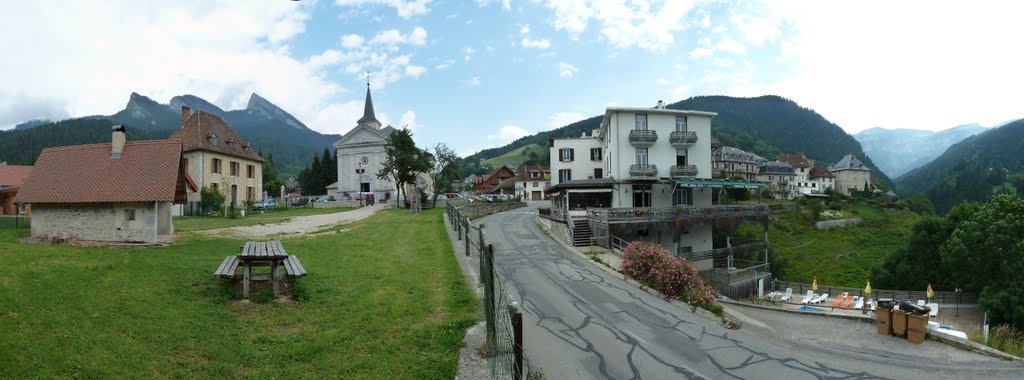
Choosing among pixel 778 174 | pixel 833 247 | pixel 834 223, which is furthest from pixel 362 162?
pixel 778 174

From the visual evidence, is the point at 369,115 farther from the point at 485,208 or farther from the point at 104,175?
the point at 104,175

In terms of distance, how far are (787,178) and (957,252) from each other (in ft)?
313

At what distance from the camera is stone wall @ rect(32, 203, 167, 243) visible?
1456cm

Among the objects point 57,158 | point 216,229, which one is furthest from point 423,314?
point 216,229

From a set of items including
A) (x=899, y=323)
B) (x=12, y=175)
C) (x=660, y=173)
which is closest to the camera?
(x=899, y=323)

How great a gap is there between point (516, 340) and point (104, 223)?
15.5 metres

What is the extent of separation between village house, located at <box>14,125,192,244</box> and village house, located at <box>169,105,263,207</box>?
2514 cm

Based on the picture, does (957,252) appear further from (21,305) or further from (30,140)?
(30,140)

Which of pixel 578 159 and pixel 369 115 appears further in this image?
pixel 369 115

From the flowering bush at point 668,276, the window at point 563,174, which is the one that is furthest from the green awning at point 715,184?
the flowering bush at point 668,276

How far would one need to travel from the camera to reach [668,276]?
1438cm

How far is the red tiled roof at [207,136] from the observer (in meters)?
42.1

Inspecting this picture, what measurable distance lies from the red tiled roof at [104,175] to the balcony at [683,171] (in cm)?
3064

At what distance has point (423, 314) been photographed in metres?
9.16
